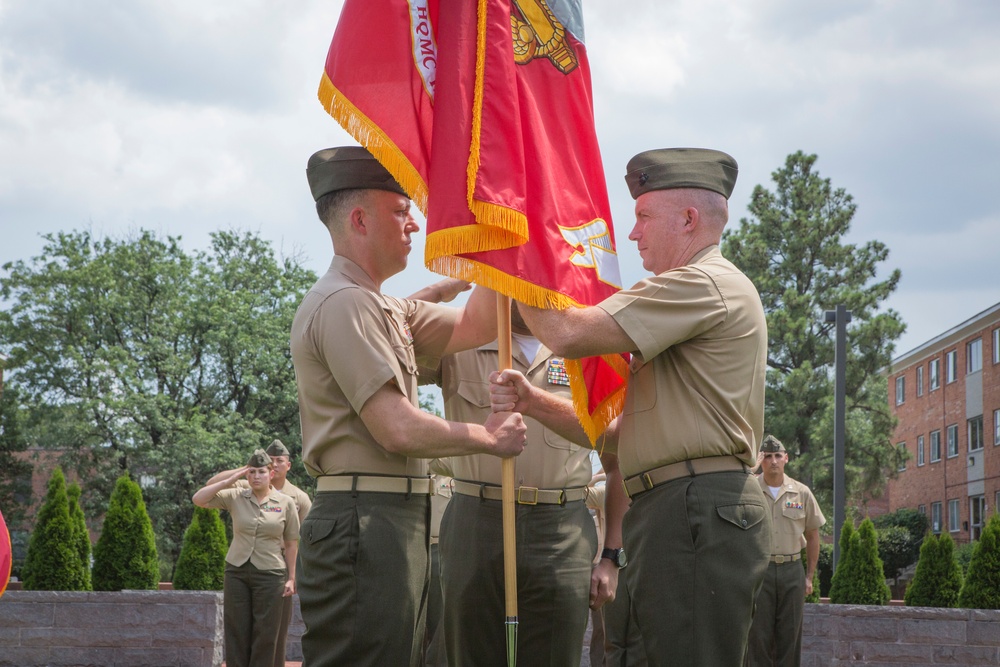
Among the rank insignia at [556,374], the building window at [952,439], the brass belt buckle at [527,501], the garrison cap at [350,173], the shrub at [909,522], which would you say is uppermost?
the building window at [952,439]

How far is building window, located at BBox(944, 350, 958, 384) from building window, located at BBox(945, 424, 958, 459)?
78.9 inches

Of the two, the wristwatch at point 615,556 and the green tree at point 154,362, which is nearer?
the wristwatch at point 615,556

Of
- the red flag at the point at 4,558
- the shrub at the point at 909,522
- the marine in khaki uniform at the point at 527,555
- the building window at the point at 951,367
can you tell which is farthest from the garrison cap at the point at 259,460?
the building window at the point at 951,367

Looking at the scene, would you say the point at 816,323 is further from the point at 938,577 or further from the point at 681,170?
the point at 681,170

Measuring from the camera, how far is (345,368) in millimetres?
3953

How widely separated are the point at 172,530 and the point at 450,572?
3227 cm

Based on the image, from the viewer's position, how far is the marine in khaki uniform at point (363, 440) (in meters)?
3.91

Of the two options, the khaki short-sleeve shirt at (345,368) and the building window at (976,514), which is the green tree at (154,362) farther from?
the khaki short-sleeve shirt at (345,368)

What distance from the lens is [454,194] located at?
167 inches

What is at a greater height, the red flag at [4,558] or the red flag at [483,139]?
the red flag at [483,139]

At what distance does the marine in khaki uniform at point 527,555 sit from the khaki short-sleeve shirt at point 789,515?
686 centimetres

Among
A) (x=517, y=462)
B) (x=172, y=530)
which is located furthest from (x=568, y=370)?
(x=172, y=530)

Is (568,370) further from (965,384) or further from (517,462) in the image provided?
(965,384)

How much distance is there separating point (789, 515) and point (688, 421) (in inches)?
334
